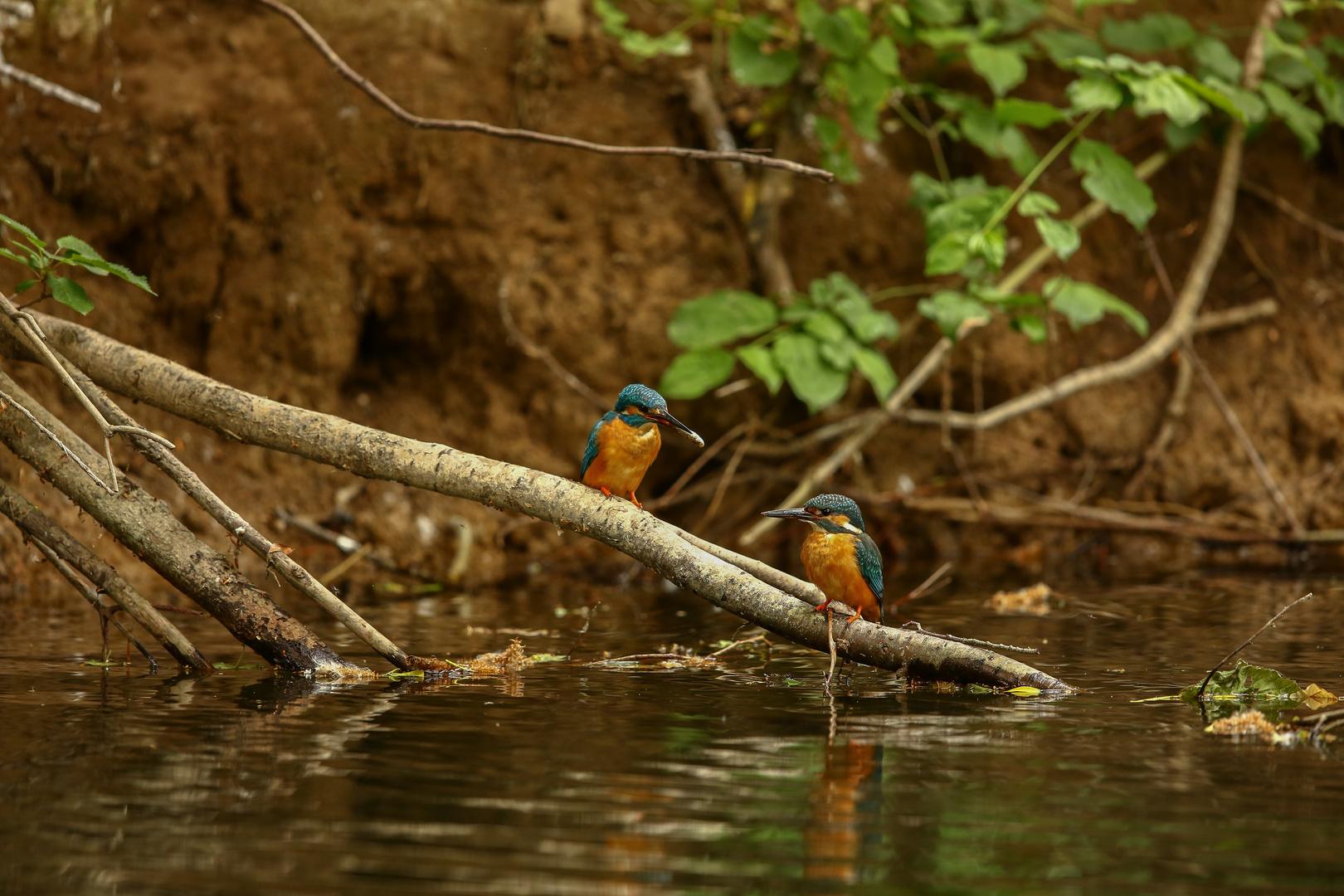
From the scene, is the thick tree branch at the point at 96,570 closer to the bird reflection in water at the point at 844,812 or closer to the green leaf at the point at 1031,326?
the bird reflection in water at the point at 844,812

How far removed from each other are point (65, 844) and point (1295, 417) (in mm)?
10616

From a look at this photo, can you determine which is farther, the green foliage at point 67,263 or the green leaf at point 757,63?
the green leaf at point 757,63

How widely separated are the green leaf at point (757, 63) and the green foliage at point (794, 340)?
5.24 ft

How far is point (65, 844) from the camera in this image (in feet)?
9.09

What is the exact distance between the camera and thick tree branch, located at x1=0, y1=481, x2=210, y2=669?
4910 mm

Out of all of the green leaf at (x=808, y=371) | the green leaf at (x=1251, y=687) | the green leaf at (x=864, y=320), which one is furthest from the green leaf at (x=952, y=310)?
the green leaf at (x=1251, y=687)

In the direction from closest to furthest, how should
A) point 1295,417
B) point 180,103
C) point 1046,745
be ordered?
point 1046,745
point 180,103
point 1295,417

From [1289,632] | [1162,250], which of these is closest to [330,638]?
[1289,632]

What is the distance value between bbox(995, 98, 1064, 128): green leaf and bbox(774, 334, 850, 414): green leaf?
1.95 m

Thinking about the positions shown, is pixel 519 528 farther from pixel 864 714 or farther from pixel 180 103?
pixel 864 714

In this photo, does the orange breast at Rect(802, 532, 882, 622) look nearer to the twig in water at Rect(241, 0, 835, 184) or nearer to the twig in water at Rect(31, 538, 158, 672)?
the twig in water at Rect(241, 0, 835, 184)

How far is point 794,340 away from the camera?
8555mm

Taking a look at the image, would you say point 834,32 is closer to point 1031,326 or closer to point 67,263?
point 1031,326

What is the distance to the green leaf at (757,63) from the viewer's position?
30.3 ft
